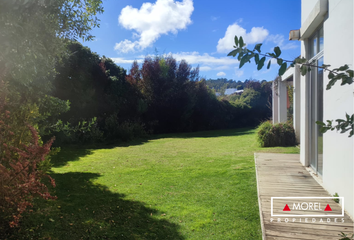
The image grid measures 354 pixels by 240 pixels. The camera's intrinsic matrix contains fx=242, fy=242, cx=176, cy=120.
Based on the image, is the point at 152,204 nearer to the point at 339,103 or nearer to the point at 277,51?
the point at 339,103

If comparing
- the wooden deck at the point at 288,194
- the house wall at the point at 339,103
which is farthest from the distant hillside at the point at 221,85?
the house wall at the point at 339,103

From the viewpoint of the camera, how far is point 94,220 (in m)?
3.60

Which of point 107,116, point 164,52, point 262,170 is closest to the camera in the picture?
point 262,170

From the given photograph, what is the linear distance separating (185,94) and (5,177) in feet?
59.3

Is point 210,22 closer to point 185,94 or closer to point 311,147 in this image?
point 311,147

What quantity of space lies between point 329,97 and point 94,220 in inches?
162

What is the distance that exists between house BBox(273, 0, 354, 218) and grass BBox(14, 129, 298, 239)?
1287 mm

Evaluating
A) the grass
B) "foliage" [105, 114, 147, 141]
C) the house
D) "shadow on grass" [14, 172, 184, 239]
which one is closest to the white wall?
the house

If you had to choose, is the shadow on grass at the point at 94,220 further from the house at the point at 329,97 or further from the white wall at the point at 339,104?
the house at the point at 329,97

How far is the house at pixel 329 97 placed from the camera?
3119 mm

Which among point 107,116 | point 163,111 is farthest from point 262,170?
point 163,111

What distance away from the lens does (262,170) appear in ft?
18.3

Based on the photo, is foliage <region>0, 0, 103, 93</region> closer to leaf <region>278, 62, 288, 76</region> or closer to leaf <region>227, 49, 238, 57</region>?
leaf <region>227, 49, 238, 57</region>

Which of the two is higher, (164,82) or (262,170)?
(164,82)
